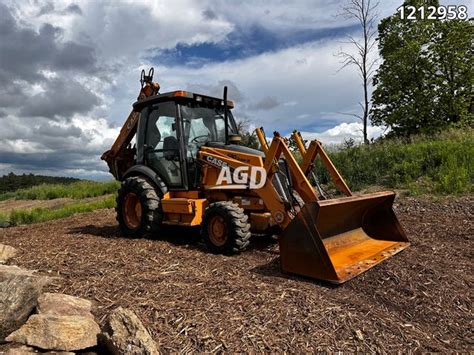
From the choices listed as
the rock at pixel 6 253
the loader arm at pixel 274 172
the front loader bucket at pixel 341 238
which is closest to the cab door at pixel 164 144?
the loader arm at pixel 274 172

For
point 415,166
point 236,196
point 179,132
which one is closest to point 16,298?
point 236,196

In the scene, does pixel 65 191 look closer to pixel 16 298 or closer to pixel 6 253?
pixel 6 253

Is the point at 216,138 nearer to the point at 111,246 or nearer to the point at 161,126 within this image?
the point at 161,126

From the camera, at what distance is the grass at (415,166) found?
32.0 ft

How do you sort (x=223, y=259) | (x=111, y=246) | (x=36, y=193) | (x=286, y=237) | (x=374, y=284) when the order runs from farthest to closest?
(x=36, y=193) → (x=111, y=246) → (x=223, y=259) → (x=286, y=237) → (x=374, y=284)

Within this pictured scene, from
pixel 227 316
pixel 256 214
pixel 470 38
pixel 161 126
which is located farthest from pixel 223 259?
pixel 470 38

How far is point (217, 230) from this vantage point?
5895 millimetres

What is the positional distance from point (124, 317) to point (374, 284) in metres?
2.58

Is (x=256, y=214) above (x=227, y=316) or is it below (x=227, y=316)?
above

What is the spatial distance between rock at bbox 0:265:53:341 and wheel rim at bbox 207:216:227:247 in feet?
8.74

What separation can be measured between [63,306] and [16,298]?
430 mm

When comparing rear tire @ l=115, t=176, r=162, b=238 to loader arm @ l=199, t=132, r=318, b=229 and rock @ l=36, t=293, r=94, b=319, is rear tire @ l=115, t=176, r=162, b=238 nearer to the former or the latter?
loader arm @ l=199, t=132, r=318, b=229

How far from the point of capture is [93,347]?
3.29 metres

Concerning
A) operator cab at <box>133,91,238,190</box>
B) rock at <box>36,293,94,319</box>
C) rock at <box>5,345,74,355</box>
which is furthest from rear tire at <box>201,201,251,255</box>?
rock at <box>5,345,74,355</box>
